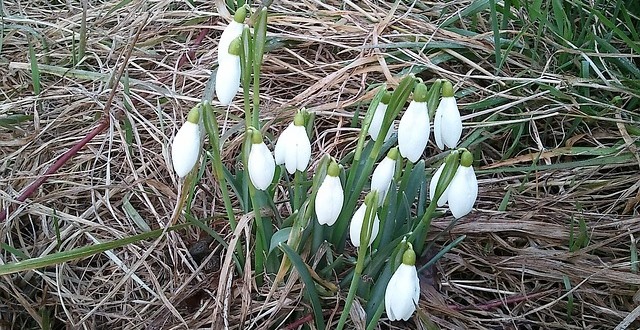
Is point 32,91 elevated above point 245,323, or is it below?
above

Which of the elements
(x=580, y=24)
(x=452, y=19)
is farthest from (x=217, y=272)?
(x=580, y=24)

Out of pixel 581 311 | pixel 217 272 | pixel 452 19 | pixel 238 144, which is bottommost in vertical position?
pixel 581 311

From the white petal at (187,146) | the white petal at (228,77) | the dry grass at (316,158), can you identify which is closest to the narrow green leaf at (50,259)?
the dry grass at (316,158)

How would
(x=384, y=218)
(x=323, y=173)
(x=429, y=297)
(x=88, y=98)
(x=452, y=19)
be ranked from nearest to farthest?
(x=323, y=173), (x=384, y=218), (x=429, y=297), (x=88, y=98), (x=452, y=19)

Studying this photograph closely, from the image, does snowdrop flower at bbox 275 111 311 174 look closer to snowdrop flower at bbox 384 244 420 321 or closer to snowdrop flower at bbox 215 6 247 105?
snowdrop flower at bbox 215 6 247 105

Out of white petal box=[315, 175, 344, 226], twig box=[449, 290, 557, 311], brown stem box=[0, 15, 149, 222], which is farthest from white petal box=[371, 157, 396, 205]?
brown stem box=[0, 15, 149, 222]

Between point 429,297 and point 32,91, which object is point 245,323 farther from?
point 32,91

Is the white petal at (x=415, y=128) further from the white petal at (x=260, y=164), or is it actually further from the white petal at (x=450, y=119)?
the white petal at (x=260, y=164)

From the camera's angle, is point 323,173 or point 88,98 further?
point 88,98
